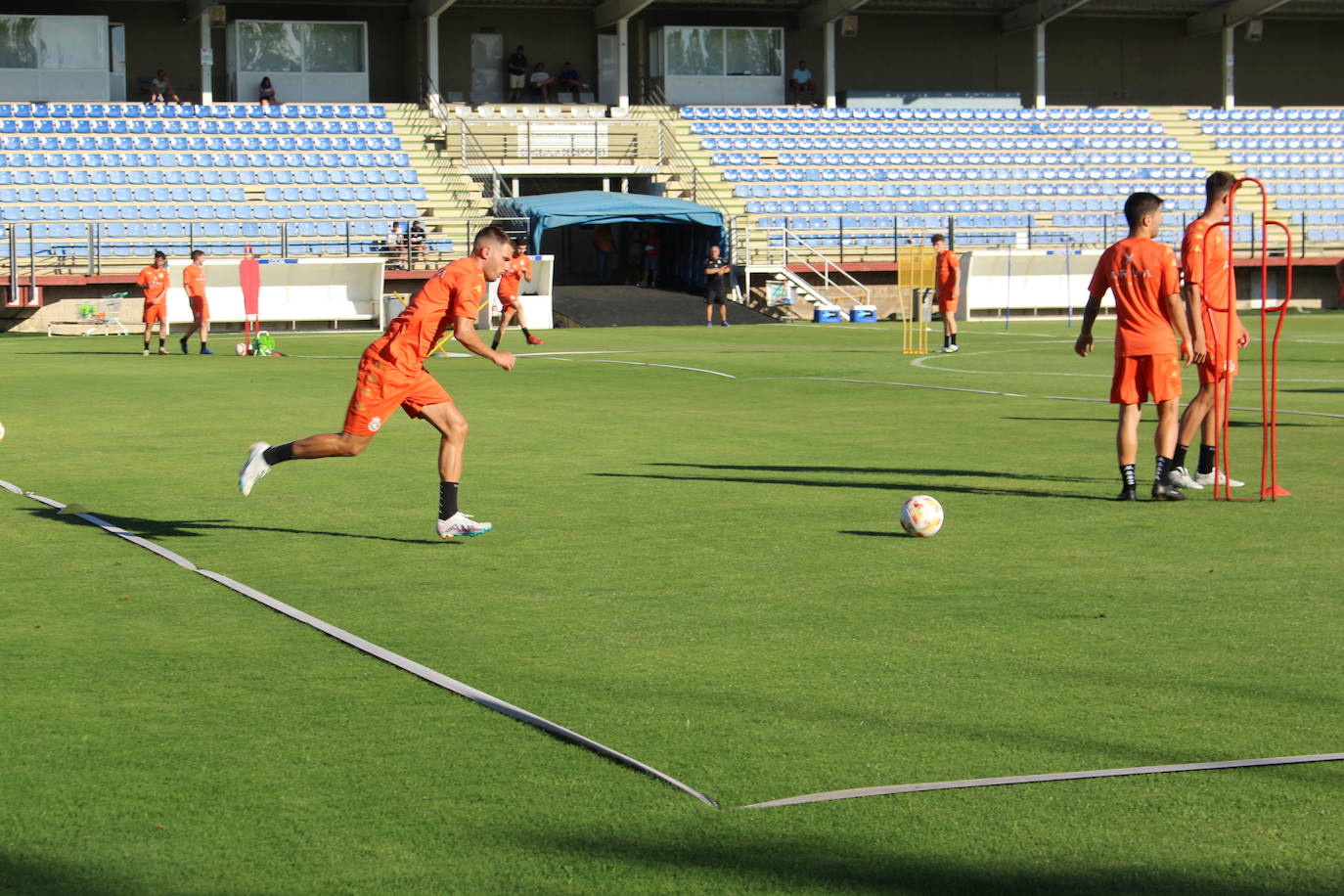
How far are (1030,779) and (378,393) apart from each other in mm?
5474

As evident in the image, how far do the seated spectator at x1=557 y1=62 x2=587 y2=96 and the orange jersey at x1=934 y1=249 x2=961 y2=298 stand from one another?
1042 inches

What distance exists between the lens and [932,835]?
4.45 meters

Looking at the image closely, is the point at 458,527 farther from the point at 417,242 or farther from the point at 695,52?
the point at 695,52

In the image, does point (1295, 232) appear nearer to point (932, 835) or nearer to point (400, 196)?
point (400, 196)

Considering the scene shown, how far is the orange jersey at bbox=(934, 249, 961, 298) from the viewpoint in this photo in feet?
92.0

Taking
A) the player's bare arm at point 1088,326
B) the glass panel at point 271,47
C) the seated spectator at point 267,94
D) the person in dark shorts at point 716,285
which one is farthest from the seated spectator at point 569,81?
the player's bare arm at point 1088,326

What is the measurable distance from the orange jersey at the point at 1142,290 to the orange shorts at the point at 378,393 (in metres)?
4.34

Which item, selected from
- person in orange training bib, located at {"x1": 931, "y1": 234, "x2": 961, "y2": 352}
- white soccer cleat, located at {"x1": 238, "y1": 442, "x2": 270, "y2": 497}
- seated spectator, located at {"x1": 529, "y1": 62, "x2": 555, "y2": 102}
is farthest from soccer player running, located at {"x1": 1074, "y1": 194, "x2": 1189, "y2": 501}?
seated spectator, located at {"x1": 529, "y1": 62, "x2": 555, "y2": 102}

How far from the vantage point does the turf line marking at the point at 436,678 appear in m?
5.06

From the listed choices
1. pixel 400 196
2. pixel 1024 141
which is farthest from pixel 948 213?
pixel 400 196

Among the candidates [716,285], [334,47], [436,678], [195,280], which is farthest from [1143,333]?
[334,47]

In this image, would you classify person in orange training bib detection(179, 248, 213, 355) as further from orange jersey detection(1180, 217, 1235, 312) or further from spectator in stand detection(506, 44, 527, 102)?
spectator in stand detection(506, 44, 527, 102)

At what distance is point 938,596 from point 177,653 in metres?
3.38

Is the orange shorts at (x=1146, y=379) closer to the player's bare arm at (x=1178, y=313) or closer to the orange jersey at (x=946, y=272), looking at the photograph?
the player's bare arm at (x=1178, y=313)
